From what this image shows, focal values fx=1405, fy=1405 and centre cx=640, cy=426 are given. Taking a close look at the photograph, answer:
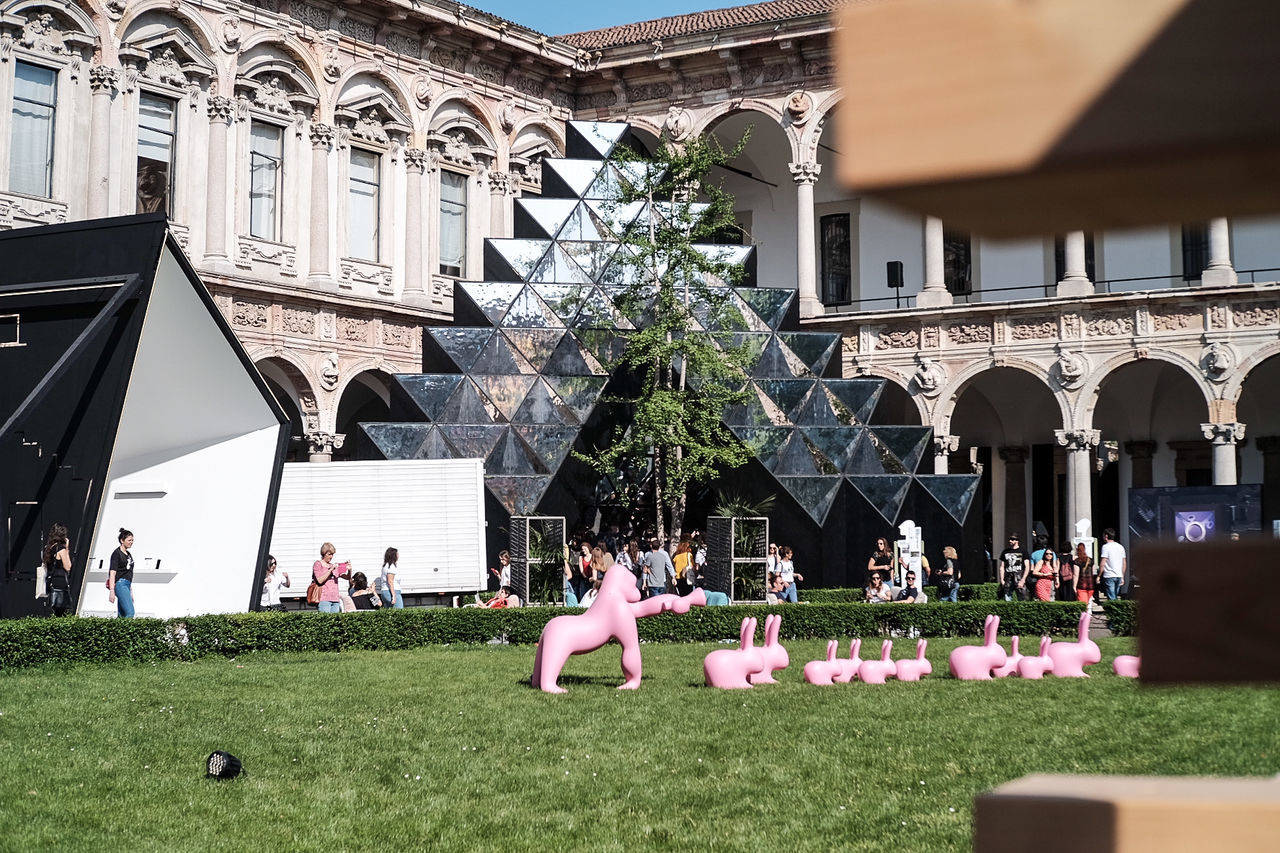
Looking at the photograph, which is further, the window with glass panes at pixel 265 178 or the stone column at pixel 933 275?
the stone column at pixel 933 275

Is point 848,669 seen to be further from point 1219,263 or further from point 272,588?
point 1219,263

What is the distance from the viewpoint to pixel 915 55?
114 cm

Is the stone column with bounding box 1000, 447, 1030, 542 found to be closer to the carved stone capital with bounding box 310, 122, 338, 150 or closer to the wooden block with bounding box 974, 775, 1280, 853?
the carved stone capital with bounding box 310, 122, 338, 150

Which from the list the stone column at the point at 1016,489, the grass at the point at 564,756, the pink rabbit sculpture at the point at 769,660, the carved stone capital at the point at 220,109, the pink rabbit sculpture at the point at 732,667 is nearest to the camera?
the grass at the point at 564,756

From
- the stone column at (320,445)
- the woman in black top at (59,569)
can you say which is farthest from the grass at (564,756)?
the stone column at (320,445)

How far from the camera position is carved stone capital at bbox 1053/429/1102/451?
2819 cm

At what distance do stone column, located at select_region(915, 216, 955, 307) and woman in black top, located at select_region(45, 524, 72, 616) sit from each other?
63.8ft

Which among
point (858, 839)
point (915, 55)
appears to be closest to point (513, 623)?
point (858, 839)

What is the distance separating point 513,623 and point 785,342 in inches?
420

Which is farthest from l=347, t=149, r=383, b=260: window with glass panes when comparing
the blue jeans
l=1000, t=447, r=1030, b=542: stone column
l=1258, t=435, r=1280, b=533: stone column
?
l=1258, t=435, r=1280, b=533: stone column

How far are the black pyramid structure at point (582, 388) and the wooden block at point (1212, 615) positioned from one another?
22961mm

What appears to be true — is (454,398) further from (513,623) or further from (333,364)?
(513,623)

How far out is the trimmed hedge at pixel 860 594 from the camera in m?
21.3

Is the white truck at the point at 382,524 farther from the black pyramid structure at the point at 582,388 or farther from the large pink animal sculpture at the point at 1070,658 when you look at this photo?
the large pink animal sculpture at the point at 1070,658
